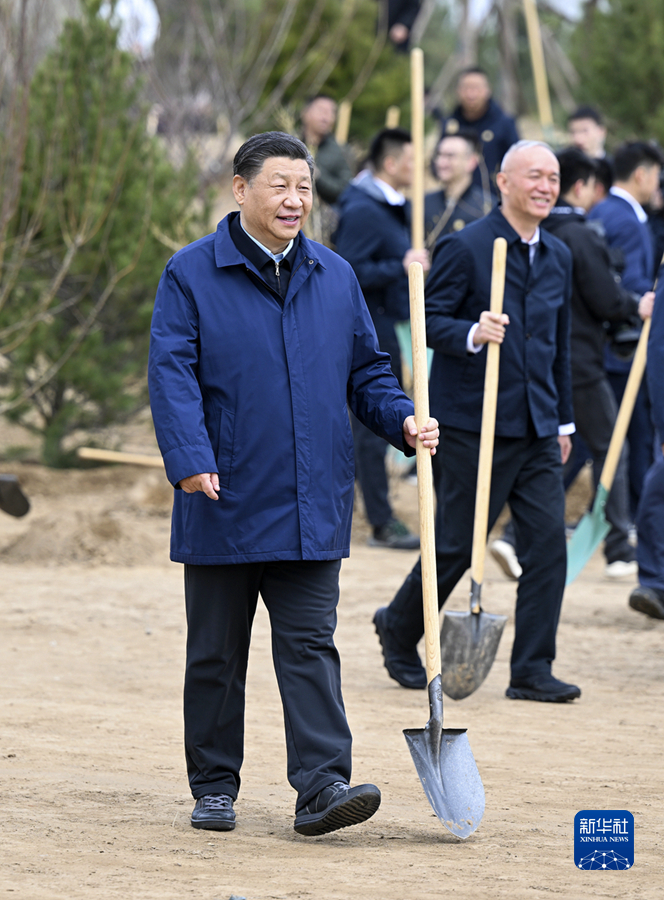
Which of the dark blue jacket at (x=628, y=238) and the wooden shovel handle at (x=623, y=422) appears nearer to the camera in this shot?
the wooden shovel handle at (x=623, y=422)

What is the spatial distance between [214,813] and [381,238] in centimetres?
520

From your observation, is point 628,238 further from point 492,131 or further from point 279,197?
point 279,197

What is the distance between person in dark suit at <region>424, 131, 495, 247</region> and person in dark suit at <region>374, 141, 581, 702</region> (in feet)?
11.7

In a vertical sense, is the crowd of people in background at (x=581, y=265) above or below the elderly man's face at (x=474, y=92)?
below

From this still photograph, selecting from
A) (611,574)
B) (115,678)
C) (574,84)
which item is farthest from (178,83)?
(115,678)

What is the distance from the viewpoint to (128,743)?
4828mm

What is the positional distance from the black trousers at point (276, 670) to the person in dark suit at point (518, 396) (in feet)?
5.45

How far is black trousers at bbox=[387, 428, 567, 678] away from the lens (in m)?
5.50

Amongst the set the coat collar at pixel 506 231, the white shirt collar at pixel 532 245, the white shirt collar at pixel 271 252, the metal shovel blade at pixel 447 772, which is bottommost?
the metal shovel blade at pixel 447 772

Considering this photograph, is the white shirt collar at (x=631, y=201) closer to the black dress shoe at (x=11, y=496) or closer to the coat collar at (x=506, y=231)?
the coat collar at (x=506, y=231)

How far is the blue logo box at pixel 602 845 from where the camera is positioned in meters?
3.52

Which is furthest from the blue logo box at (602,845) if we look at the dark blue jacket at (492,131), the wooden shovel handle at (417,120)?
the dark blue jacket at (492,131)

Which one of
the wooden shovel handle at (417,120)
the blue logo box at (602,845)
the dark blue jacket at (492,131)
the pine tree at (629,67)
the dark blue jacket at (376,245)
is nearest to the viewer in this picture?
the blue logo box at (602,845)

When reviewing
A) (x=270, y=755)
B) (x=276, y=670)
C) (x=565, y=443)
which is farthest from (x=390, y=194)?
(x=276, y=670)
